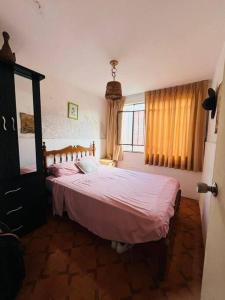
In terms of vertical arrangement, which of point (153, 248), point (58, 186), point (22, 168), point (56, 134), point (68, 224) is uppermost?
point (56, 134)

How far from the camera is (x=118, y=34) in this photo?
160cm

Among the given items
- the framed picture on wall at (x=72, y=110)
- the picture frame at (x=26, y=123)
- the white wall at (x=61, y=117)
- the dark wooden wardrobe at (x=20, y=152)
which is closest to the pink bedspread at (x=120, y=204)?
the dark wooden wardrobe at (x=20, y=152)

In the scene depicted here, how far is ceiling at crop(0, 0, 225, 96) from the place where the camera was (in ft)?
4.18

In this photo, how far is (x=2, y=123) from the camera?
5.05 feet

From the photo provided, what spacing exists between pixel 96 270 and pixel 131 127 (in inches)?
134

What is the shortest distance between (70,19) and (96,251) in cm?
247

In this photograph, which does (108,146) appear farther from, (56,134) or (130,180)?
(130,180)

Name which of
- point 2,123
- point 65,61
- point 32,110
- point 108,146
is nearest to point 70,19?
point 65,61

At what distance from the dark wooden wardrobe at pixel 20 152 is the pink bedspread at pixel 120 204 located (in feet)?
1.21

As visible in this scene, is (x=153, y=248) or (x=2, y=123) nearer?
(x=153, y=248)

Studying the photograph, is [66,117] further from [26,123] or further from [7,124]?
[7,124]

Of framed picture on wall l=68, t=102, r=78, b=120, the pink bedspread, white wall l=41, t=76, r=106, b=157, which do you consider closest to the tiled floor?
the pink bedspread

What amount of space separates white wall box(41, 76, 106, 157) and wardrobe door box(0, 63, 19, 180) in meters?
1.05

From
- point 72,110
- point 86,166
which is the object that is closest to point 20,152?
point 86,166
